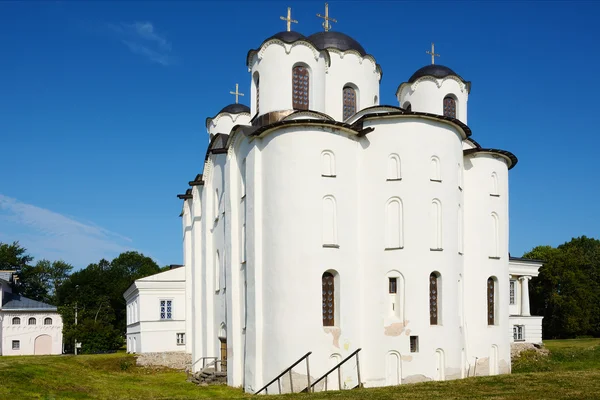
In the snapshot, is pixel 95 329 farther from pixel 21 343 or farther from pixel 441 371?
pixel 441 371

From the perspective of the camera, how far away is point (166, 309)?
1526 inches

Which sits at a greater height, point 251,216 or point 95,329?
point 251,216

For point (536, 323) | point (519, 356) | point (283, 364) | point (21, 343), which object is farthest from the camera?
point (21, 343)

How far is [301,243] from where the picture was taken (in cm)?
2273

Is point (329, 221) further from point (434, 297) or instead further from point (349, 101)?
point (349, 101)

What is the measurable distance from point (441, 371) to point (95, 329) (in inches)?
1596

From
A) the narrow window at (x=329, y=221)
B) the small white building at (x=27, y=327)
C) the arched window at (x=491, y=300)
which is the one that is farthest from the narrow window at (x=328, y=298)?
the small white building at (x=27, y=327)

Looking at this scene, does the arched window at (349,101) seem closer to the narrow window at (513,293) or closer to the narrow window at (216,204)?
the narrow window at (216,204)

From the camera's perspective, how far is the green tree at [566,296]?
54.8 m

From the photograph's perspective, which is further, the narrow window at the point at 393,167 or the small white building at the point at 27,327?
the small white building at the point at 27,327

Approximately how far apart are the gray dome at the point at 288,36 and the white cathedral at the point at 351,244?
72 mm

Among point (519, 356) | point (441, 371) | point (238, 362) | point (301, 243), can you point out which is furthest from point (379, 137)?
point (519, 356)

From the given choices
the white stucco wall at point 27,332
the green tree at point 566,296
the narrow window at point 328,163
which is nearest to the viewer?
the narrow window at point 328,163

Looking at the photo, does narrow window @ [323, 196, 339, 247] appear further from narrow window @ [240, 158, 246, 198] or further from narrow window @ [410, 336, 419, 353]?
narrow window @ [410, 336, 419, 353]
